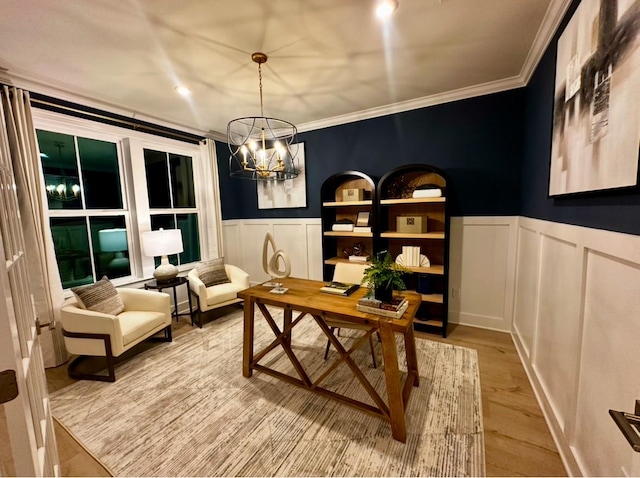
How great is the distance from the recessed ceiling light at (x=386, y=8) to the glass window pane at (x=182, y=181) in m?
3.27

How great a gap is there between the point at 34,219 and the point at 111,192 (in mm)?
901

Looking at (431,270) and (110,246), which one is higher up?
(110,246)

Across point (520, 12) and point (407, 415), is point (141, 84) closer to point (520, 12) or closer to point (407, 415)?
point (520, 12)

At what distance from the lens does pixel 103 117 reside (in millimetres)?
2863

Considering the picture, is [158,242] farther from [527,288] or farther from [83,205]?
[527,288]

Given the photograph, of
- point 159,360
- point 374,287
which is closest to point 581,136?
point 374,287

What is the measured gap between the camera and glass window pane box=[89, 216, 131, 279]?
302 centimetres

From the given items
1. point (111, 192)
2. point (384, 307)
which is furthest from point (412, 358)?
point (111, 192)

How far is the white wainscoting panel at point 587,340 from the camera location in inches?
37.7

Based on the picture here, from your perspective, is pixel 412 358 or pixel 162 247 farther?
pixel 162 247

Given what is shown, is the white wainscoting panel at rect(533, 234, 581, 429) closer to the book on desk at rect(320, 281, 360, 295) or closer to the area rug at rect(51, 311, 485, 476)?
the area rug at rect(51, 311, 485, 476)

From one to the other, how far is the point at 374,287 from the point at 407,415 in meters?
0.91

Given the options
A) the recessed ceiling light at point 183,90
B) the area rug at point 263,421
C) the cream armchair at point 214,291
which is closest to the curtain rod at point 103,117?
the recessed ceiling light at point 183,90

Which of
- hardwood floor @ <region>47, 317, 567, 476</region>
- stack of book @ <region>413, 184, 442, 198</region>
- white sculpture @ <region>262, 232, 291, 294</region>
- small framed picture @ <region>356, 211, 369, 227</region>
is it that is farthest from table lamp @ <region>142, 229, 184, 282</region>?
stack of book @ <region>413, 184, 442, 198</region>
